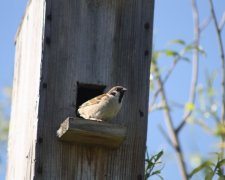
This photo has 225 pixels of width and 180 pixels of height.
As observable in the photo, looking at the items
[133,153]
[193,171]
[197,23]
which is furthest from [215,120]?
[197,23]

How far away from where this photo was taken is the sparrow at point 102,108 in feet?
12.4

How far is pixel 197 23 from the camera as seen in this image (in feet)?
13.6

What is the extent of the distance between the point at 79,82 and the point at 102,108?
24 centimetres

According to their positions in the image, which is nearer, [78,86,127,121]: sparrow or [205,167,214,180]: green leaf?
[205,167,214,180]: green leaf

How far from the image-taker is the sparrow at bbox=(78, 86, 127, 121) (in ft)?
12.4

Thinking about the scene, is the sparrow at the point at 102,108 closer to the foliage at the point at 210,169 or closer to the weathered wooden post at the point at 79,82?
the weathered wooden post at the point at 79,82

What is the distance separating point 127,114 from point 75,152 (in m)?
0.43

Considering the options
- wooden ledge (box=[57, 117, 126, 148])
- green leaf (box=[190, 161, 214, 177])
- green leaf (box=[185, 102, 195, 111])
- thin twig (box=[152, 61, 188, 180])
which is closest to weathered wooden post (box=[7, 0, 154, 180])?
wooden ledge (box=[57, 117, 126, 148])

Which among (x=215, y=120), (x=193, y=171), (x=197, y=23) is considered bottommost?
(x=193, y=171)

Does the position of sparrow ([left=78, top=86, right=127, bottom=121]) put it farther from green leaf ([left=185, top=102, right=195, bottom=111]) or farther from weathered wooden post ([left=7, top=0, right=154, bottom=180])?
green leaf ([left=185, top=102, right=195, bottom=111])

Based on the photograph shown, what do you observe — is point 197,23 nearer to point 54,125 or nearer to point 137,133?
point 137,133

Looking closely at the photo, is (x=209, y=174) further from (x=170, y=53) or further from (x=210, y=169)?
(x=170, y=53)

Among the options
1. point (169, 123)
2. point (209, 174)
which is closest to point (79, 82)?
point (169, 123)

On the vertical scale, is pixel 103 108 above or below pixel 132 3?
below
